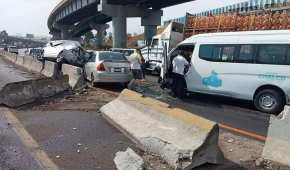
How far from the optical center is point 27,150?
6.98 metres

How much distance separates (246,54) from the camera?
40.7 ft

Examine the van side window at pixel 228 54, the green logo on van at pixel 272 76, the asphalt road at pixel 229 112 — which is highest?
the van side window at pixel 228 54

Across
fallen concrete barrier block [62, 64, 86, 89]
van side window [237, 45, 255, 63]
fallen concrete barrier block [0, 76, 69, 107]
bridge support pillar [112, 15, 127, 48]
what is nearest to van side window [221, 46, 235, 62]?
van side window [237, 45, 255, 63]

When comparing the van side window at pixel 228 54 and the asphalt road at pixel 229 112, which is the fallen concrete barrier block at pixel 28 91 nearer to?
the asphalt road at pixel 229 112

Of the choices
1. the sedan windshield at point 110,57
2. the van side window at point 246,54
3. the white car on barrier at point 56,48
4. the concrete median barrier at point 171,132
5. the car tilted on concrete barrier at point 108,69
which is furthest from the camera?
the white car on barrier at point 56,48

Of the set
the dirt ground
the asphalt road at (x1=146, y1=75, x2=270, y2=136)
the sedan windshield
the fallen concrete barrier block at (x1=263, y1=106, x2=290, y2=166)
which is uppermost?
the sedan windshield

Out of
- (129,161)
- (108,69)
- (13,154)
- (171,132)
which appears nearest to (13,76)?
(108,69)

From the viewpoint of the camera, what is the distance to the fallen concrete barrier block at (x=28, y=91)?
11.5 meters

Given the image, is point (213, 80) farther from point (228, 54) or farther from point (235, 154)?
point (235, 154)

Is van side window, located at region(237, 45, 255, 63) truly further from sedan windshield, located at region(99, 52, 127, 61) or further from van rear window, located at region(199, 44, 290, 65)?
sedan windshield, located at region(99, 52, 127, 61)

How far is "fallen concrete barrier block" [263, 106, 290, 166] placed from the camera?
6.13m

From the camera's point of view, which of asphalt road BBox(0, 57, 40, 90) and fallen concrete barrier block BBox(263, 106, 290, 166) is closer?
fallen concrete barrier block BBox(263, 106, 290, 166)

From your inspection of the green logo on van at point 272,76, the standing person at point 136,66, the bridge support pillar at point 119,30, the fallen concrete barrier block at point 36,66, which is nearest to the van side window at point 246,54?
the green logo on van at point 272,76

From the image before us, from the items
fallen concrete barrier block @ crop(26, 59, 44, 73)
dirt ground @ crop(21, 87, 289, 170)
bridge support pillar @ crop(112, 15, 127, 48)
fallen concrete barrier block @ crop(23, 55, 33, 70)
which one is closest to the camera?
dirt ground @ crop(21, 87, 289, 170)
